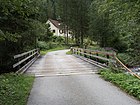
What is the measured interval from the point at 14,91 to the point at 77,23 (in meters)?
37.5

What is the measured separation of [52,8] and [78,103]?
242ft

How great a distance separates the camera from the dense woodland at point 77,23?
8062 millimetres

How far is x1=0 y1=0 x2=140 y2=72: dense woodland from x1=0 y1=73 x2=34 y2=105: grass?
5.05 ft

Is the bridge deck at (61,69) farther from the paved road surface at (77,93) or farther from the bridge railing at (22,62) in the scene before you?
the paved road surface at (77,93)

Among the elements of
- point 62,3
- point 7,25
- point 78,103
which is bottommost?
point 78,103

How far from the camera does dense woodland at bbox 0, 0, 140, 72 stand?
8.06 metres

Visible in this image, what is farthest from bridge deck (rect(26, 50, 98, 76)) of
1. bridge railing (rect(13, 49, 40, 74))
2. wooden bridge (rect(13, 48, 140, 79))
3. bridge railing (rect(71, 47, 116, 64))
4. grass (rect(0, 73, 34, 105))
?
grass (rect(0, 73, 34, 105))

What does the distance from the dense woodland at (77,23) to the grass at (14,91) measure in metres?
1.54

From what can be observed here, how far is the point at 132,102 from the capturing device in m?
6.11

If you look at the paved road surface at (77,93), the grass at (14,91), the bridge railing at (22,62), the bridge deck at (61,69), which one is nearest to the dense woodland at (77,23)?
the bridge railing at (22,62)

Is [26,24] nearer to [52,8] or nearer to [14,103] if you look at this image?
[14,103]

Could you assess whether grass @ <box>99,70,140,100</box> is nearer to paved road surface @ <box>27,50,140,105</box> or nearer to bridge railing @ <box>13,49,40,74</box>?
paved road surface @ <box>27,50,140,105</box>

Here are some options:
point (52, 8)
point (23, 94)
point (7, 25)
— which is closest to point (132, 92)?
point (23, 94)

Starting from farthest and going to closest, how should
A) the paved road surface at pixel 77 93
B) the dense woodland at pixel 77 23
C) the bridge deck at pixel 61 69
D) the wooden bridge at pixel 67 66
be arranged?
the bridge deck at pixel 61 69 → the wooden bridge at pixel 67 66 → the dense woodland at pixel 77 23 → the paved road surface at pixel 77 93
